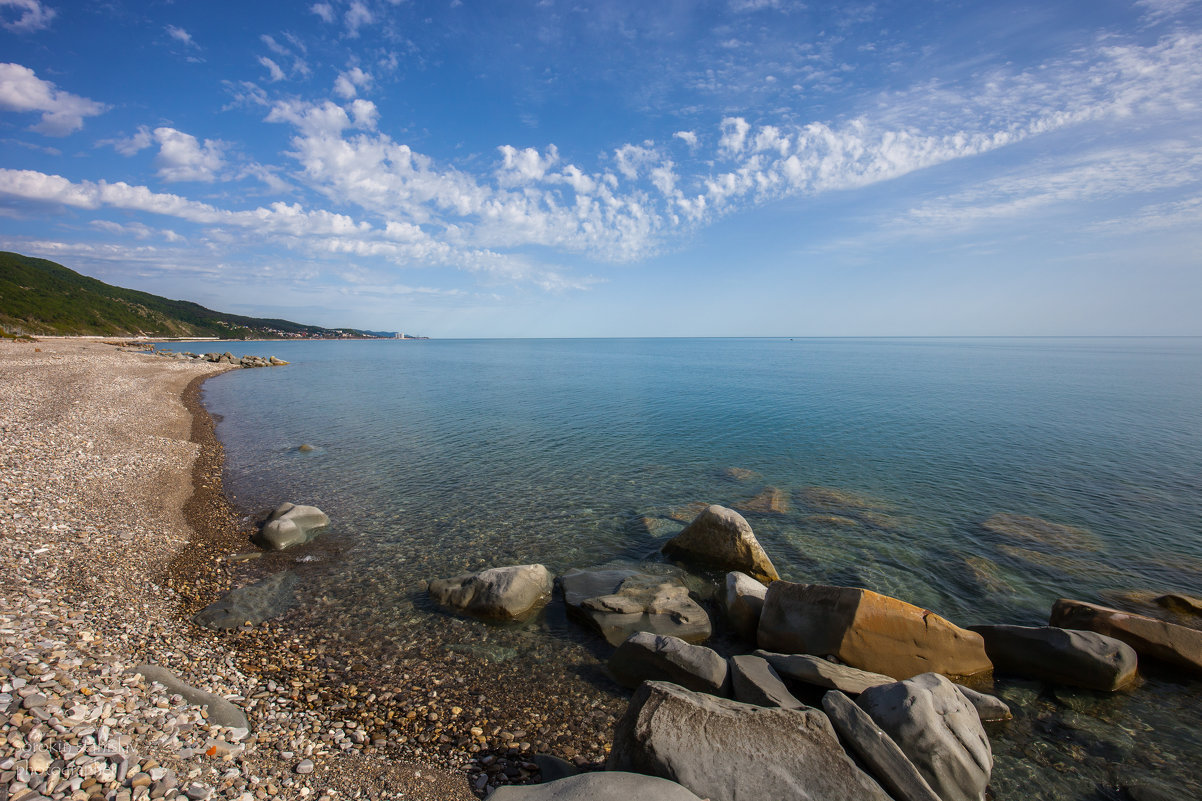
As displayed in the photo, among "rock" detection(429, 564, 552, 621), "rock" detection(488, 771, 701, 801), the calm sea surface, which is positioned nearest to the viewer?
"rock" detection(488, 771, 701, 801)

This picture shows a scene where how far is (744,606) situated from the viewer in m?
12.6

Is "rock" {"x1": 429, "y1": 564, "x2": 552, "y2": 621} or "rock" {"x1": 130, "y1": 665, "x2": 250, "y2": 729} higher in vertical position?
"rock" {"x1": 130, "y1": 665, "x2": 250, "y2": 729}

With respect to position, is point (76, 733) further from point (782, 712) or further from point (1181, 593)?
point (1181, 593)

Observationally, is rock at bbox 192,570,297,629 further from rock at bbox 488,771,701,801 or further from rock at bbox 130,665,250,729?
rock at bbox 488,771,701,801

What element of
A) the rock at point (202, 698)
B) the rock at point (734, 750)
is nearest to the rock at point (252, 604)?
the rock at point (202, 698)

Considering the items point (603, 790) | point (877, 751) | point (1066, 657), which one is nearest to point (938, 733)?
point (877, 751)

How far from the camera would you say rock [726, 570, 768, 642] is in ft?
40.7

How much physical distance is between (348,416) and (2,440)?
21331mm

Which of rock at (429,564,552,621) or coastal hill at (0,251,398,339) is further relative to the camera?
coastal hill at (0,251,398,339)

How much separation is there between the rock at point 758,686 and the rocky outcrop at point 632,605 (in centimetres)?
258

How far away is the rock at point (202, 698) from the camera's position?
7.85 m

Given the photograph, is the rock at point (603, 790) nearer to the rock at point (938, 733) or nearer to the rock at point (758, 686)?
the rock at point (758, 686)

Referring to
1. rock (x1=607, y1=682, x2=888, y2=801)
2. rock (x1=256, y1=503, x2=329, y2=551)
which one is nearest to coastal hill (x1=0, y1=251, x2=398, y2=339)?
rock (x1=256, y1=503, x2=329, y2=551)

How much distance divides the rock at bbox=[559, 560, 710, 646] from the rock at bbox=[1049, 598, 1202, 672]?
9031 mm
